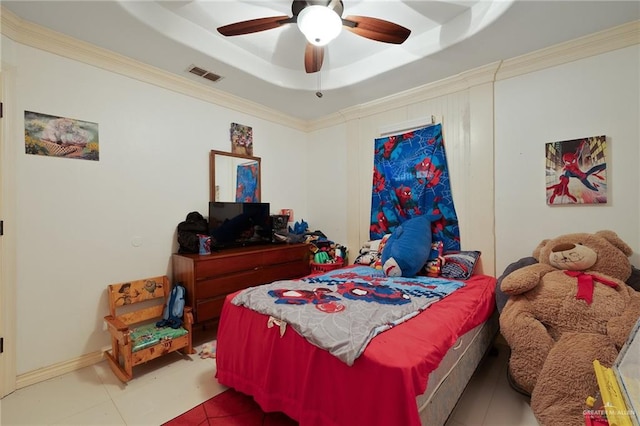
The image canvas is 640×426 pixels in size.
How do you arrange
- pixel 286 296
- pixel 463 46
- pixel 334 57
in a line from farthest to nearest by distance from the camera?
1. pixel 334 57
2. pixel 463 46
3. pixel 286 296

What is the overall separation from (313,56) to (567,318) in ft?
8.13

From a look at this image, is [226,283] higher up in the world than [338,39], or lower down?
lower down

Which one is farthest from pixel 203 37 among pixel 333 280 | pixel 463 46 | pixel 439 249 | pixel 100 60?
pixel 439 249

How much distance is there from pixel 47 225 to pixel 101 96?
1141 millimetres

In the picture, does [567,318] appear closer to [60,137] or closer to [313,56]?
[313,56]

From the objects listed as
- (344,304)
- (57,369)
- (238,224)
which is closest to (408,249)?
Answer: (344,304)

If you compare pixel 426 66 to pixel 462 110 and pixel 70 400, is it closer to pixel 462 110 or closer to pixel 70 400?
pixel 462 110

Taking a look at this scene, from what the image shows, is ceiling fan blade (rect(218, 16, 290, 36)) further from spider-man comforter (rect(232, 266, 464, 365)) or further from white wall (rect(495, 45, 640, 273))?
white wall (rect(495, 45, 640, 273))

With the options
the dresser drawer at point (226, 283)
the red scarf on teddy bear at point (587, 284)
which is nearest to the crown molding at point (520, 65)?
the red scarf on teddy bear at point (587, 284)

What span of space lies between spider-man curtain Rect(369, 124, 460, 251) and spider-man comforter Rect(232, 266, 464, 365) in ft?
2.59

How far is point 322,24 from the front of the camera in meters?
1.69

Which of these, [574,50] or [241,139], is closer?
[574,50]

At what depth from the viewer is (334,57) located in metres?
2.79

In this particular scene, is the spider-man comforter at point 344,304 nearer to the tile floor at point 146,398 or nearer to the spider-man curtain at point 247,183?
the tile floor at point 146,398
